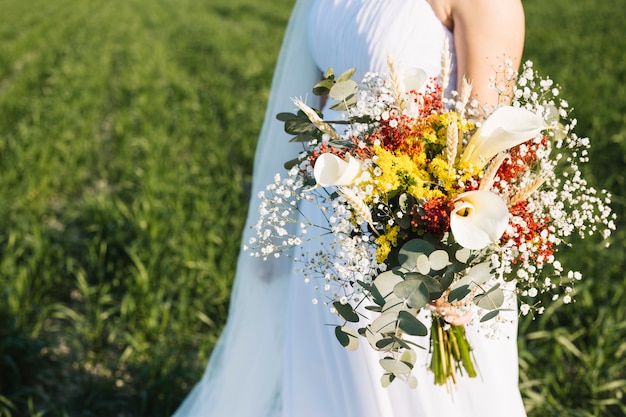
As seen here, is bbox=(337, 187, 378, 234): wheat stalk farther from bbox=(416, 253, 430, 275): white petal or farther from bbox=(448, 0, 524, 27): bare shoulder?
bbox=(448, 0, 524, 27): bare shoulder

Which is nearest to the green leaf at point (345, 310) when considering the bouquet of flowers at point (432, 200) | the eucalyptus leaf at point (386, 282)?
the bouquet of flowers at point (432, 200)

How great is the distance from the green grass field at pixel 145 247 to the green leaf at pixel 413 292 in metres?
1.60

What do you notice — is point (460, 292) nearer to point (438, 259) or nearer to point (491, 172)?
point (438, 259)

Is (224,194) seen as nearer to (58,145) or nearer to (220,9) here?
(58,145)

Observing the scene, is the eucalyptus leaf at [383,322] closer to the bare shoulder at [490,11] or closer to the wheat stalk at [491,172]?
the wheat stalk at [491,172]

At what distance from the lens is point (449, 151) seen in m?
1.03

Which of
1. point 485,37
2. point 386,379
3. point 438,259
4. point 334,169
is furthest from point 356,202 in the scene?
point 485,37

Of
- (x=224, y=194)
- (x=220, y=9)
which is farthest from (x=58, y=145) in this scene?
(x=220, y=9)

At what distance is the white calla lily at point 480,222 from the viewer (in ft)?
3.20

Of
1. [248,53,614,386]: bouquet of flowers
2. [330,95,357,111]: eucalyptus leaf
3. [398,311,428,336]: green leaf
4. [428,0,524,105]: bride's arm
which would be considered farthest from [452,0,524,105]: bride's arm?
[398,311,428,336]: green leaf

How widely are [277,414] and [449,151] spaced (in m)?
1.41

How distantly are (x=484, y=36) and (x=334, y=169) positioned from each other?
56 centimetres

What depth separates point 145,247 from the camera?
11.1ft

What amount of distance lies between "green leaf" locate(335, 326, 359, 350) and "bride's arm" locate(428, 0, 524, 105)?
0.58 meters
